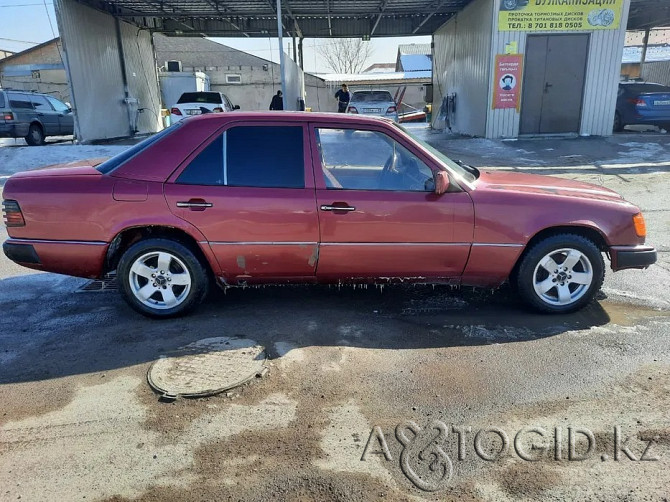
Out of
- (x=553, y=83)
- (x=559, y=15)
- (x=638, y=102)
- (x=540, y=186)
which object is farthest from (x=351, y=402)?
(x=638, y=102)

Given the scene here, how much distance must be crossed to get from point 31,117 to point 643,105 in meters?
19.8

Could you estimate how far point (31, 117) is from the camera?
16922 mm

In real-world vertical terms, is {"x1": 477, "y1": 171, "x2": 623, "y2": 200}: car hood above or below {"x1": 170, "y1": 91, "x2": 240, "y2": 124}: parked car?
below

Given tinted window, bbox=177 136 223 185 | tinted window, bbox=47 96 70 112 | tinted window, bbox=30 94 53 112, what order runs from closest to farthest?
tinted window, bbox=177 136 223 185 → tinted window, bbox=30 94 53 112 → tinted window, bbox=47 96 70 112

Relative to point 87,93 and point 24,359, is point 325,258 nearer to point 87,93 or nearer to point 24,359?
point 24,359

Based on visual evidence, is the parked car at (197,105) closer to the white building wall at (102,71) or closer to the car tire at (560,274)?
the white building wall at (102,71)

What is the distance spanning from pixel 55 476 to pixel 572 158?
41.3 feet

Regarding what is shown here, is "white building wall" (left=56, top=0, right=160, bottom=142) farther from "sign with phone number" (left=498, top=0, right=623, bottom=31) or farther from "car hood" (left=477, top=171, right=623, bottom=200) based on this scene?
"car hood" (left=477, top=171, right=623, bottom=200)

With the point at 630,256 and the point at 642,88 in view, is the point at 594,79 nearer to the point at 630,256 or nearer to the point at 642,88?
the point at 642,88

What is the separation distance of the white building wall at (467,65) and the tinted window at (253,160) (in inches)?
470

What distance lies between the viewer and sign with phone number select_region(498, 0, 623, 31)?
13.5 m

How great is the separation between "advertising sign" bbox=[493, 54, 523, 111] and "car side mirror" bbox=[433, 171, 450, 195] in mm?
11640

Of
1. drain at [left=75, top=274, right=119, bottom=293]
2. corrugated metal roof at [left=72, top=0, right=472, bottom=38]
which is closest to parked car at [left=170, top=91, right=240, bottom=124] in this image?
corrugated metal roof at [left=72, top=0, right=472, bottom=38]

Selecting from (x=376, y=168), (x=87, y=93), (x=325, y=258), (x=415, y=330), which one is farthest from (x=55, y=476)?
(x=87, y=93)
